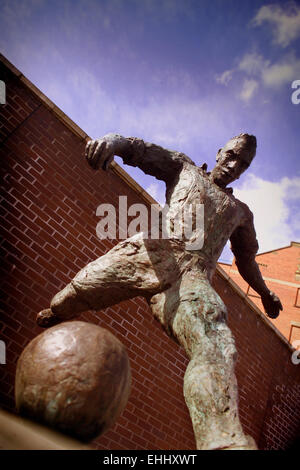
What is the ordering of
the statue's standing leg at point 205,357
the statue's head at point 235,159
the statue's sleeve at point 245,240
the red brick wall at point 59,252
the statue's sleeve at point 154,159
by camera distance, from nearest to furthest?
the statue's standing leg at point 205,357, the statue's sleeve at point 154,159, the statue's head at point 235,159, the statue's sleeve at point 245,240, the red brick wall at point 59,252

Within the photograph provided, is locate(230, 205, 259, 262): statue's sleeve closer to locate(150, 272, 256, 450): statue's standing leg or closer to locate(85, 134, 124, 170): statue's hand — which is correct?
locate(150, 272, 256, 450): statue's standing leg

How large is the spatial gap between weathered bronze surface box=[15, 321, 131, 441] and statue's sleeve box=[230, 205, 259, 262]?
1.35 m

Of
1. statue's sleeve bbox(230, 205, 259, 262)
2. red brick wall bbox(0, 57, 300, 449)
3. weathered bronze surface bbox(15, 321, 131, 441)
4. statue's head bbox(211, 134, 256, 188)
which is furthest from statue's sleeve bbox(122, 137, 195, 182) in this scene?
red brick wall bbox(0, 57, 300, 449)

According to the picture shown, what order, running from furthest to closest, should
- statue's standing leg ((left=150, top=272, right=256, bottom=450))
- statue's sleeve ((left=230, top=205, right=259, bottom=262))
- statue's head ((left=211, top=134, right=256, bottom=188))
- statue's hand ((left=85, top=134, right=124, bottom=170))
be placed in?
statue's sleeve ((left=230, top=205, right=259, bottom=262)), statue's head ((left=211, top=134, right=256, bottom=188)), statue's hand ((left=85, top=134, right=124, bottom=170)), statue's standing leg ((left=150, top=272, right=256, bottom=450))

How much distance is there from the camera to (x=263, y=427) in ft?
17.9

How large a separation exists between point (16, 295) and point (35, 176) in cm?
122

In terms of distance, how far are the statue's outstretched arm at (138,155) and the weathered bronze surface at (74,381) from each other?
86 centimetres

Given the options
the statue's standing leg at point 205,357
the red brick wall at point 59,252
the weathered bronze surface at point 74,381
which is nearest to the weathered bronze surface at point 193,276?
the statue's standing leg at point 205,357

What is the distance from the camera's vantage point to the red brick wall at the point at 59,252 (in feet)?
10.6

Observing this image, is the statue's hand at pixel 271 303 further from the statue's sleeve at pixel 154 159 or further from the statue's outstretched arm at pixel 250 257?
the statue's sleeve at pixel 154 159

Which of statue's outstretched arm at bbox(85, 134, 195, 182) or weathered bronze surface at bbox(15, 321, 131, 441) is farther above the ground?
statue's outstretched arm at bbox(85, 134, 195, 182)

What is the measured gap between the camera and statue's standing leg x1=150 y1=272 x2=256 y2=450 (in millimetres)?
1198

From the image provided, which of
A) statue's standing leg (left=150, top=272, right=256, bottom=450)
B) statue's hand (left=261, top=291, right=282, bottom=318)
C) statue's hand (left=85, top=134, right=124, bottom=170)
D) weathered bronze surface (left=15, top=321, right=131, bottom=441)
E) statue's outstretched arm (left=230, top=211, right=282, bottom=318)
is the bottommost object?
weathered bronze surface (left=15, top=321, right=131, bottom=441)
